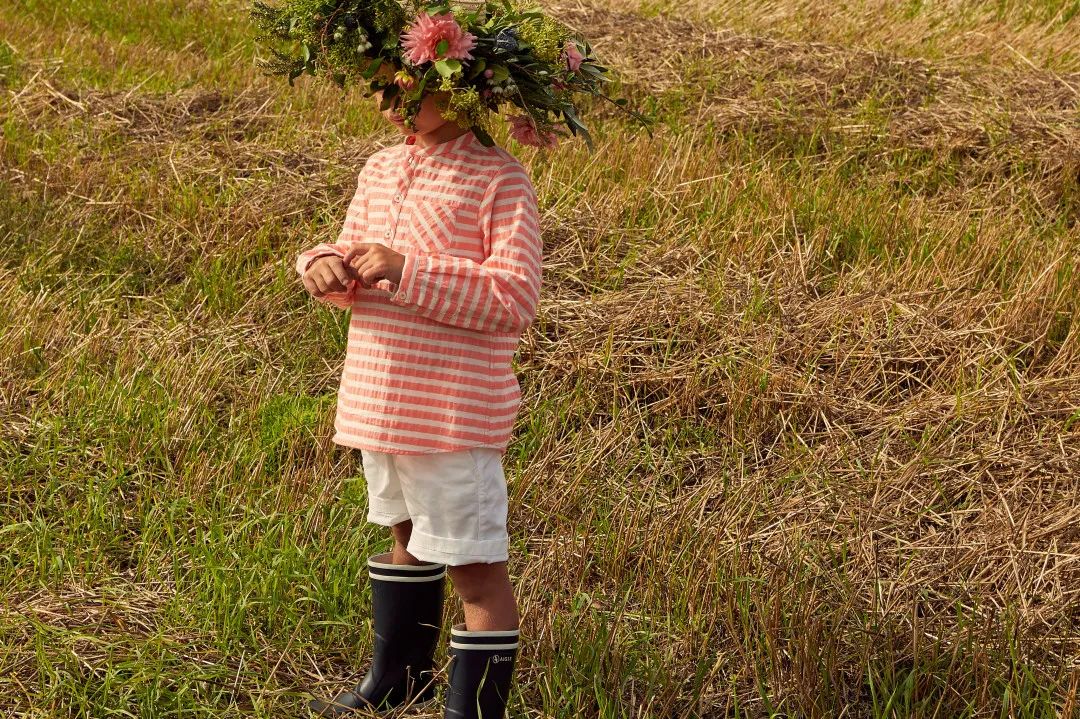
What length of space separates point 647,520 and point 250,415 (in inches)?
53.6

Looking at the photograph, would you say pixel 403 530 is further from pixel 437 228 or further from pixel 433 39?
pixel 433 39

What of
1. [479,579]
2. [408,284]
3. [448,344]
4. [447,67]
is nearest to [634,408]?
[479,579]

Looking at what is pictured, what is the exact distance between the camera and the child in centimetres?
227

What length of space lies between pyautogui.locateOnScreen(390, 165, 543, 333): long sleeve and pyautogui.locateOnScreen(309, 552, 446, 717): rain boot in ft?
2.16

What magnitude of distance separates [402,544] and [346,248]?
2.26ft

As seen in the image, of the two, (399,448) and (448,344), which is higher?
(448,344)

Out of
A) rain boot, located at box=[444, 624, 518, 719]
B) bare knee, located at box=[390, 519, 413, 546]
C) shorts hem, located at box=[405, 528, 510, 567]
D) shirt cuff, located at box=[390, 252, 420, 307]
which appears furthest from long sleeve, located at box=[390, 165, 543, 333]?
rain boot, located at box=[444, 624, 518, 719]

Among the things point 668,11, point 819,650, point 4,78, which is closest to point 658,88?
point 668,11

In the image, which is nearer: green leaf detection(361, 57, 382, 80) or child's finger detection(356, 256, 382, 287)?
child's finger detection(356, 256, 382, 287)

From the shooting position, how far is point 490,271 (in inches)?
89.3

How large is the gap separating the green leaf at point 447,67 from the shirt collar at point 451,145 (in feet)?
0.67

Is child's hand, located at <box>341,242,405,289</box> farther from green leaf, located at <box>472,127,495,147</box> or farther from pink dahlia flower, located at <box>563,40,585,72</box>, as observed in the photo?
pink dahlia flower, located at <box>563,40,585,72</box>

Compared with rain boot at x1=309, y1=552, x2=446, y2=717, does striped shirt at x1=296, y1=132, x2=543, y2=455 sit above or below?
above

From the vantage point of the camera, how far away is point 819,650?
2.81 metres
